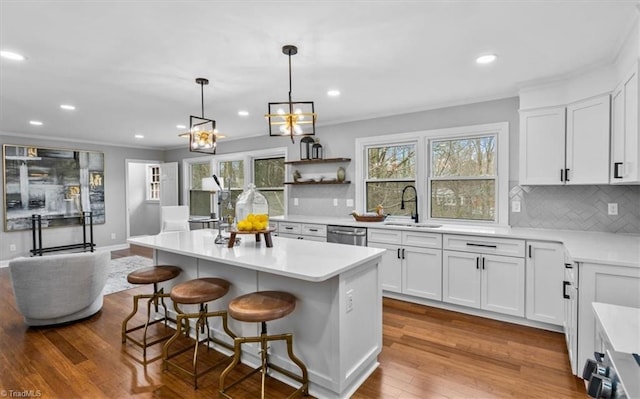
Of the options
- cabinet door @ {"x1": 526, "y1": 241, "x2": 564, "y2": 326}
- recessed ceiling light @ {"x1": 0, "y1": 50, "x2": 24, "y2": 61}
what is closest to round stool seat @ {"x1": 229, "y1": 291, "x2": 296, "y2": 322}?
cabinet door @ {"x1": 526, "y1": 241, "x2": 564, "y2": 326}

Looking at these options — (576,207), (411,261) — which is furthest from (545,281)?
(411,261)

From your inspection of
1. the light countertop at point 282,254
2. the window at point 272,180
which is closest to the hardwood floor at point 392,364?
the light countertop at point 282,254

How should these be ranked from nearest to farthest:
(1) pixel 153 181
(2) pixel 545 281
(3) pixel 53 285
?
(2) pixel 545 281
(3) pixel 53 285
(1) pixel 153 181

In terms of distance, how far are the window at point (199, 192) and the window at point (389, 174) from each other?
13.5 feet

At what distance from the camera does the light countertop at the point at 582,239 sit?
2.12 m

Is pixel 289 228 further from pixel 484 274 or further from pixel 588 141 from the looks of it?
pixel 588 141

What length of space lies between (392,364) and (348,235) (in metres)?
1.91

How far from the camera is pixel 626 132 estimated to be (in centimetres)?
244

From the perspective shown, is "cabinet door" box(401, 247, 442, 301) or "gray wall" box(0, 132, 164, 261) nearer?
"cabinet door" box(401, 247, 442, 301)

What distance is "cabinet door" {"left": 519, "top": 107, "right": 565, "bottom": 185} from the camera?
10.3ft

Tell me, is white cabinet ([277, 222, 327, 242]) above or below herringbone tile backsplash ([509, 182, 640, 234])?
below

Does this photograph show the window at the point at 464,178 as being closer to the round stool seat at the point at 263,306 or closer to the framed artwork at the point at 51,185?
the round stool seat at the point at 263,306

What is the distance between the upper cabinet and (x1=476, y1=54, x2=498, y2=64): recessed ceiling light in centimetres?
93

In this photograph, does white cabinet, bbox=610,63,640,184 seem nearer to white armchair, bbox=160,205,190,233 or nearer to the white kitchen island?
the white kitchen island
